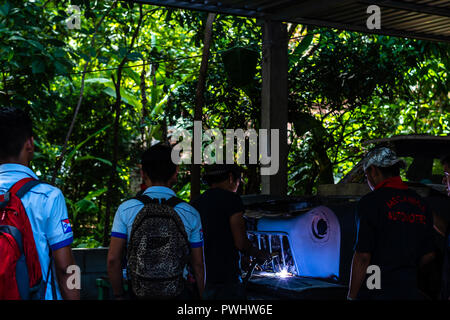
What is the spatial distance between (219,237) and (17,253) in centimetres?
197

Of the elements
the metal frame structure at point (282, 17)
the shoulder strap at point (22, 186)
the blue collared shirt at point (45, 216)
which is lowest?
the blue collared shirt at point (45, 216)

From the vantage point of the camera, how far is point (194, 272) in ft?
11.0

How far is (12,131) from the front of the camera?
271cm

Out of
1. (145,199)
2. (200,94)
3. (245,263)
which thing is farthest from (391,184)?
(200,94)

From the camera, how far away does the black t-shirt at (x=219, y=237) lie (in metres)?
4.25

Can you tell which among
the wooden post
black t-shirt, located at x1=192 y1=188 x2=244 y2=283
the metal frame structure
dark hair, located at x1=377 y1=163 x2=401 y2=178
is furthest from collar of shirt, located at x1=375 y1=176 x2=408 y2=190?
the wooden post

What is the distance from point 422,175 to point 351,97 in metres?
4.00

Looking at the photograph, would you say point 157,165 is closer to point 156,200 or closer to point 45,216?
point 156,200

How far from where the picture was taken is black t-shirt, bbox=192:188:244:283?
13.9 feet

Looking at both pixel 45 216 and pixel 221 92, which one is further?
pixel 221 92

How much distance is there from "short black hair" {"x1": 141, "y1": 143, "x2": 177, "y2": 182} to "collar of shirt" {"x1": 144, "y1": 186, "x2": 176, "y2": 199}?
61mm

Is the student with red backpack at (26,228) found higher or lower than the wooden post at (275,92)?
lower

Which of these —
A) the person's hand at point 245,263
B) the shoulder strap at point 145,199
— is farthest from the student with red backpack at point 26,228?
the person's hand at point 245,263

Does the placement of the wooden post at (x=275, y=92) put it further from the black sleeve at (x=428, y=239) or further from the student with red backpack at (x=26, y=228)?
the student with red backpack at (x=26, y=228)
